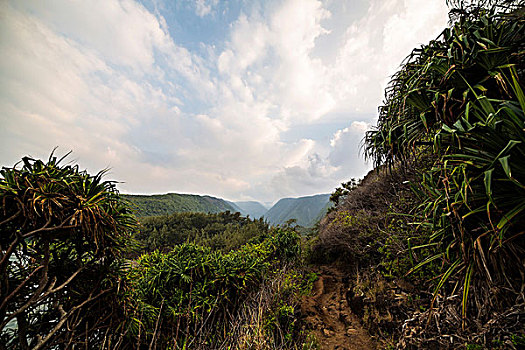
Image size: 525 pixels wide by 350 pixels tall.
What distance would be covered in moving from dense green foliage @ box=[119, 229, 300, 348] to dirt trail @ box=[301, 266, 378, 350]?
1.33m

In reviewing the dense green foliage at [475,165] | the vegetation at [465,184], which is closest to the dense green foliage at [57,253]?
the vegetation at [465,184]

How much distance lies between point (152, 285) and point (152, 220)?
88.9 ft

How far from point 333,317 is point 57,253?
4549 millimetres

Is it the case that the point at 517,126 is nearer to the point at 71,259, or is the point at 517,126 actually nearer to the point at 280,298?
the point at 280,298

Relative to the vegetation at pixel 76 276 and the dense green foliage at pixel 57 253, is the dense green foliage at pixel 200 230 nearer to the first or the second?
the vegetation at pixel 76 276

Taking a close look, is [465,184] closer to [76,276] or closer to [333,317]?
[333,317]

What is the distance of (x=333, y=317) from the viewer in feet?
12.7

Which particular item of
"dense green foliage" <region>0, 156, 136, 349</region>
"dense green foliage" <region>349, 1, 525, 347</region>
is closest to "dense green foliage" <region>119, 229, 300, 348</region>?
"dense green foliage" <region>0, 156, 136, 349</region>

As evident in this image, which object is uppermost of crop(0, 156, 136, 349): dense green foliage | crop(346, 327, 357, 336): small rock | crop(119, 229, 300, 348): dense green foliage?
crop(0, 156, 136, 349): dense green foliage

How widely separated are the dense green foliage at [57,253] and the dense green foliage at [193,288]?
3.36 ft

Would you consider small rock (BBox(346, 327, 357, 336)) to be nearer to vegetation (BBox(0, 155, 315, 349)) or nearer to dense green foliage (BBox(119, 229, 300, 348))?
vegetation (BBox(0, 155, 315, 349))

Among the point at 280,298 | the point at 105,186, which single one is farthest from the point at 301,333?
the point at 105,186

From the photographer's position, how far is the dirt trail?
10.2ft

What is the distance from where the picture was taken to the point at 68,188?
5.90ft
